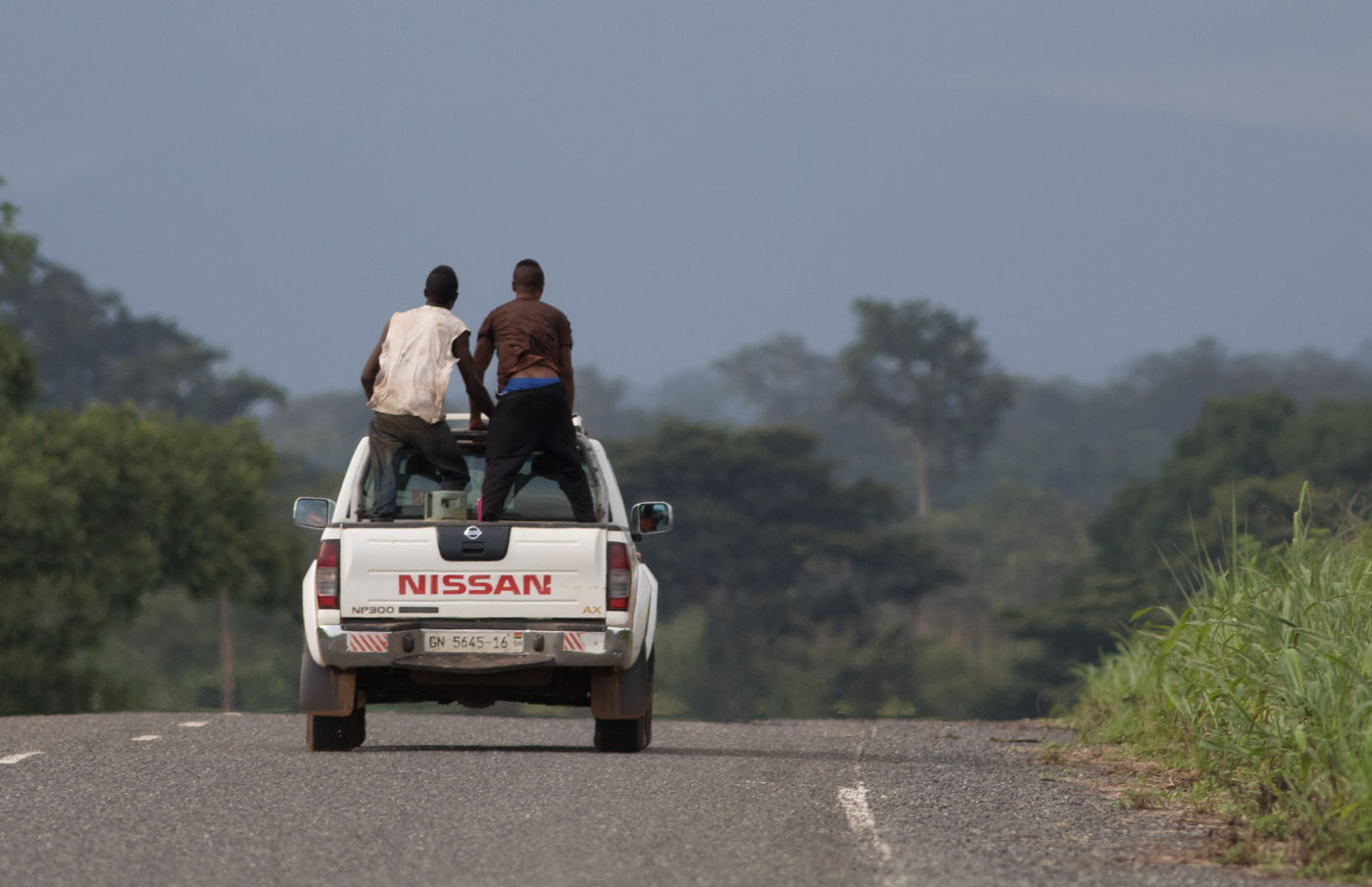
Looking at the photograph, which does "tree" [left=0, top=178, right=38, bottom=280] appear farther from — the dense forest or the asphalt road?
the asphalt road

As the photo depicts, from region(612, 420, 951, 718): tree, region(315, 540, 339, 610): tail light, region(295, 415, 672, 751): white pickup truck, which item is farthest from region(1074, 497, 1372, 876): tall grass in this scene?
region(612, 420, 951, 718): tree

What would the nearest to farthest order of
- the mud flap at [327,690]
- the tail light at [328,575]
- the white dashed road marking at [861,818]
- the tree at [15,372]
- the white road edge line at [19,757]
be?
the white dashed road marking at [861,818] → the white road edge line at [19,757] → the tail light at [328,575] → the mud flap at [327,690] → the tree at [15,372]

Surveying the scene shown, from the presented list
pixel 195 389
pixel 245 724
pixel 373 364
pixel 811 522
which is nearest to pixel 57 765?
pixel 373 364

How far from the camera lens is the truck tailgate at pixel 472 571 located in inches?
419

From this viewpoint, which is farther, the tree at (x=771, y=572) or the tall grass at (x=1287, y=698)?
the tree at (x=771, y=572)

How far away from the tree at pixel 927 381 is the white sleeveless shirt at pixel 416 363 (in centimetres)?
9286

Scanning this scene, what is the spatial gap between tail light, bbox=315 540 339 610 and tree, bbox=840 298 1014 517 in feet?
307

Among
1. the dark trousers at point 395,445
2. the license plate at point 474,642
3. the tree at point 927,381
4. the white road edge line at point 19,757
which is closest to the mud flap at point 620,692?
the license plate at point 474,642

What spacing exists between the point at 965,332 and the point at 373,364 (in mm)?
95013

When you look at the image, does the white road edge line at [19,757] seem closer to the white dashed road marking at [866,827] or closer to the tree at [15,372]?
the white dashed road marking at [866,827]

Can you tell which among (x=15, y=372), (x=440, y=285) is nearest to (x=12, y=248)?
(x=15, y=372)

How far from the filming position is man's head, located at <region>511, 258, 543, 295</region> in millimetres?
11461

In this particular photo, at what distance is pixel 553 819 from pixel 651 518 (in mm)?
3824

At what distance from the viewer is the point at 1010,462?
11912cm
